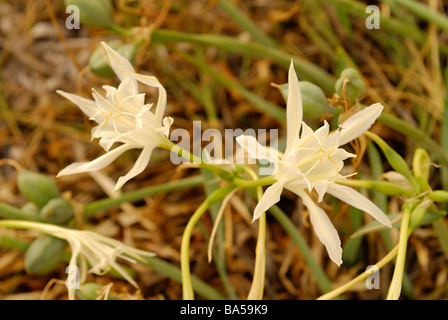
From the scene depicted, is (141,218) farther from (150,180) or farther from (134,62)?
(134,62)

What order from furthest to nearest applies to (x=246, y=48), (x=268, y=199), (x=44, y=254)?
(x=246, y=48), (x=44, y=254), (x=268, y=199)

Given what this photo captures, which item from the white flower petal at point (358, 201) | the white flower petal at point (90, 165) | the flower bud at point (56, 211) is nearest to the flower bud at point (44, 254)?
the flower bud at point (56, 211)

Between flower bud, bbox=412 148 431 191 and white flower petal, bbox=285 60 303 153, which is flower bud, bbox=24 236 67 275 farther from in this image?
flower bud, bbox=412 148 431 191

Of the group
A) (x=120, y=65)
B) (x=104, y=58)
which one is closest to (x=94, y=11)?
(x=104, y=58)

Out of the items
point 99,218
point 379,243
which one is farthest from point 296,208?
point 99,218

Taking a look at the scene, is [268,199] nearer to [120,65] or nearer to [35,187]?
[120,65]

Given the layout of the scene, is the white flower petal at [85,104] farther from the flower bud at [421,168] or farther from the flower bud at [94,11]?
the flower bud at [421,168]

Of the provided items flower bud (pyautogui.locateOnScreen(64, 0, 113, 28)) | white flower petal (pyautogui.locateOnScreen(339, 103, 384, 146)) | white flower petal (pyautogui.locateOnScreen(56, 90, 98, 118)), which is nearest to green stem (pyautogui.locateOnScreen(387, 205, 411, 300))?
white flower petal (pyautogui.locateOnScreen(339, 103, 384, 146))
